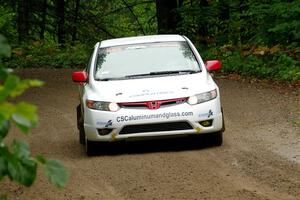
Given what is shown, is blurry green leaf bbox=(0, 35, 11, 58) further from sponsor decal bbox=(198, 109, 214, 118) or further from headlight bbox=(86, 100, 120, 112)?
sponsor decal bbox=(198, 109, 214, 118)

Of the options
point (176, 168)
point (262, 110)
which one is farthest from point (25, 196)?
point (262, 110)

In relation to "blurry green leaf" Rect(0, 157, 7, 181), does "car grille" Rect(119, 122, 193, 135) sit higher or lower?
lower

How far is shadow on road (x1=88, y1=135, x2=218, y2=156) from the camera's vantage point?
9578 millimetres

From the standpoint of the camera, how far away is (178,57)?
10312mm

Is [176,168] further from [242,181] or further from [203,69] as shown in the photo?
[203,69]

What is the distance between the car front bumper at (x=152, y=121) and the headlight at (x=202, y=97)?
0.05 meters

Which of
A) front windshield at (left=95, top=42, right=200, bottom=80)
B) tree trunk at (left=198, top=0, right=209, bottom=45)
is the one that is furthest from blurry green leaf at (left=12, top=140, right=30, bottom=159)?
tree trunk at (left=198, top=0, right=209, bottom=45)

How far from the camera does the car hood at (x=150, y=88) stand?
9047 millimetres

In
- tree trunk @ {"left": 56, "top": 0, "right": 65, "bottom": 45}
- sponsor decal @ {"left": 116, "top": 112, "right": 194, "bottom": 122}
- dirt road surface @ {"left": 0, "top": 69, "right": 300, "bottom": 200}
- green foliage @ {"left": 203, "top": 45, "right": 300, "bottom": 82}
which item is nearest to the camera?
dirt road surface @ {"left": 0, "top": 69, "right": 300, "bottom": 200}

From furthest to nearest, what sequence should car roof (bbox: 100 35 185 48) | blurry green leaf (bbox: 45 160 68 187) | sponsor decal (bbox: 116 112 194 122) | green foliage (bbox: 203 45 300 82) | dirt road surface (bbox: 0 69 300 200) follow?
1. green foliage (bbox: 203 45 300 82)
2. car roof (bbox: 100 35 185 48)
3. sponsor decal (bbox: 116 112 194 122)
4. dirt road surface (bbox: 0 69 300 200)
5. blurry green leaf (bbox: 45 160 68 187)

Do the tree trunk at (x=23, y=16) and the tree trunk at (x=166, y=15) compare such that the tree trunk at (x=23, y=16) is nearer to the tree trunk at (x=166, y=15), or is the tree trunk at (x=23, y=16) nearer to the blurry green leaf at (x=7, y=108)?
the tree trunk at (x=166, y=15)

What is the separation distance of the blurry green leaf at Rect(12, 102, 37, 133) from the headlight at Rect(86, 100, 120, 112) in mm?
7471

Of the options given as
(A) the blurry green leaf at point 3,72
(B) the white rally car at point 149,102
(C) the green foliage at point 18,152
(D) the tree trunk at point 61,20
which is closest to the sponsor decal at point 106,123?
(B) the white rally car at point 149,102

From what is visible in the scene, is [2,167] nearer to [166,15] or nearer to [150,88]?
[150,88]
